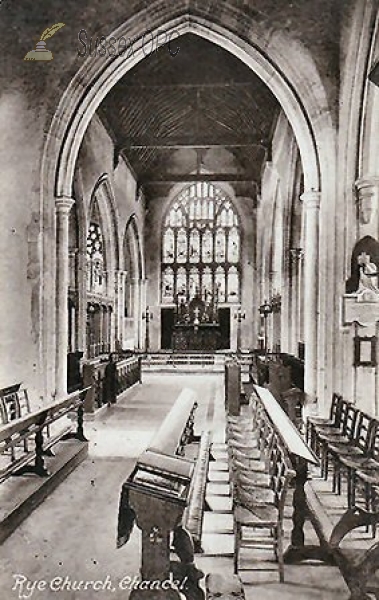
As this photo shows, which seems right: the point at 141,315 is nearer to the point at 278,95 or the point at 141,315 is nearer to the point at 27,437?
the point at 278,95

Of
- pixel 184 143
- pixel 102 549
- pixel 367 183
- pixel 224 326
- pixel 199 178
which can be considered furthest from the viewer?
pixel 224 326

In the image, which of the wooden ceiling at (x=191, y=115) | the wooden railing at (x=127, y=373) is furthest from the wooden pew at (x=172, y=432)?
the wooden ceiling at (x=191, y=115)

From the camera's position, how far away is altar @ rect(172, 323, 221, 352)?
2392cm

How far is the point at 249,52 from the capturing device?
9867 millimetres

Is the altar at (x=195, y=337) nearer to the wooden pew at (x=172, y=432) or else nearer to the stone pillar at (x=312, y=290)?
the stone pillar at (x=312, y=290)

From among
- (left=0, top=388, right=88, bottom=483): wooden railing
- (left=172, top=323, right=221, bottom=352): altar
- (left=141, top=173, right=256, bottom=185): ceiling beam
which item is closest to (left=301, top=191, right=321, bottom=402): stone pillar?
(left=0, top=388, right=88, bottom=483): wooden railing

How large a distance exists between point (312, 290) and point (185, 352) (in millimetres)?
12904

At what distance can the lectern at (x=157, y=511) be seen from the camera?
2.74 metres

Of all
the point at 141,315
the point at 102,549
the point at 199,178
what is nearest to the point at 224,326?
the point at 141,315

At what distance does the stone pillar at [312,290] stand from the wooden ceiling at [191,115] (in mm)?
6083

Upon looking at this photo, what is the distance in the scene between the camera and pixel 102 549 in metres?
4.59

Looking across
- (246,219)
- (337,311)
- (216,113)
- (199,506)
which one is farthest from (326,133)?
(246,219)

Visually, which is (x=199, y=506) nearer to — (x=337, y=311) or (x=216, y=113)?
(x=337, y=311)

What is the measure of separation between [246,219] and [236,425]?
1848 centimetres
